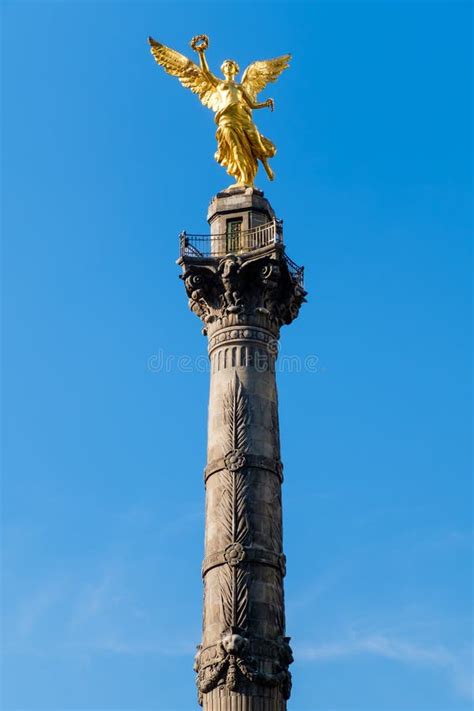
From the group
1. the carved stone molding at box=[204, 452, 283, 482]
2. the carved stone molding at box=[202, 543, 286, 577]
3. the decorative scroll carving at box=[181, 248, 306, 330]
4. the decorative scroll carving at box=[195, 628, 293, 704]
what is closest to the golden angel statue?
the decorative scroll carving at box=[181, 248, 306, 330]

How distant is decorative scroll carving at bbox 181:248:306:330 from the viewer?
37.1 m

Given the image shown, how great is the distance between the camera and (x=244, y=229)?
127 feet

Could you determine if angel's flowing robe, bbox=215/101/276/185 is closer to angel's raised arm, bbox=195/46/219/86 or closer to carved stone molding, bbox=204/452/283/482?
angel's raised arm, bbox=195/46/219/86

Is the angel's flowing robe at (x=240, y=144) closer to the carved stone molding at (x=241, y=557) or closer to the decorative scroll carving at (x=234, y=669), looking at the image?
the carved stone molding at (x=241, y=557)

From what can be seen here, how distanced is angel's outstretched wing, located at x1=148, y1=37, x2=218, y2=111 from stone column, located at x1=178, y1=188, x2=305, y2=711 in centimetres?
326

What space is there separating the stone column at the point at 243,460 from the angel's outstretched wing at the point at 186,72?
10.7 feet

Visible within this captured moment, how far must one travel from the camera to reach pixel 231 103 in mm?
39750

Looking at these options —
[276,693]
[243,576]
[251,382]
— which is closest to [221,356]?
[251,382]

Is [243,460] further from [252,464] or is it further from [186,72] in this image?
[186,72]

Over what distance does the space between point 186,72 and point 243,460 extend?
1319 cm

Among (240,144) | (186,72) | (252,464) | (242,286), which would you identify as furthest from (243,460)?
(186,72)

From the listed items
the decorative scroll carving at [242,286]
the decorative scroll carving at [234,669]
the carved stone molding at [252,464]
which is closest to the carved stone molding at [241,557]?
the decorative scroll carving at [234,669]

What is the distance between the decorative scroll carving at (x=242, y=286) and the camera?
37094 mm

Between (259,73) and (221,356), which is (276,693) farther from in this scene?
(259,73)
